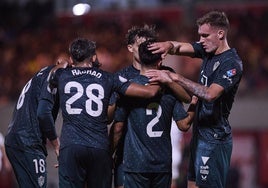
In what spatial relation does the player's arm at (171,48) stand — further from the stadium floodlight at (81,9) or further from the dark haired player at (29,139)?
the stadium floodlight at (81,9)

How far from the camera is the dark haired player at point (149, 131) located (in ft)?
28.7

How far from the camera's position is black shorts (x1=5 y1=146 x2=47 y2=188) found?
9453mm

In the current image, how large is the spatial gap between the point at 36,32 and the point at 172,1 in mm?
4301

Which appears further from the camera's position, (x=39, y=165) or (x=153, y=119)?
(x=39, y=165)

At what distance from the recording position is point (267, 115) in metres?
15.4

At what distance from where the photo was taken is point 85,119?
28.5 feet

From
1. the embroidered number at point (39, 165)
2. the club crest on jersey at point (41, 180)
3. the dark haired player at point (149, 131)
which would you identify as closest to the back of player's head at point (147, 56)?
the dark haired player at point (149, 131)

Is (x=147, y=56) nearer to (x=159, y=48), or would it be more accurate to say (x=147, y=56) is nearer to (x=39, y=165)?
(x=159, y=48)

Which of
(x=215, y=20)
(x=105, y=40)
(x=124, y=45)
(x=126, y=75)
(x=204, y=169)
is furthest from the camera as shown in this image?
(x=105, y=40)

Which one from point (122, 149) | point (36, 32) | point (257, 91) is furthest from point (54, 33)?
point (122, 149)

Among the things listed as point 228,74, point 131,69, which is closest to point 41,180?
point 131,69

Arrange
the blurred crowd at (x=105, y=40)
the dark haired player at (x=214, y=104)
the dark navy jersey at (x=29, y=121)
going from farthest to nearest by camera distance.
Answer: the blurred crowd at (x=105, y=40) → the dark navy jersey at (x=29, y=121) → the dark haired player at (x=214, y=104)

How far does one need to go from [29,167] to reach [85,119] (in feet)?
3.67

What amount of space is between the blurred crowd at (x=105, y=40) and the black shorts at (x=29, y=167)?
5611 mm
